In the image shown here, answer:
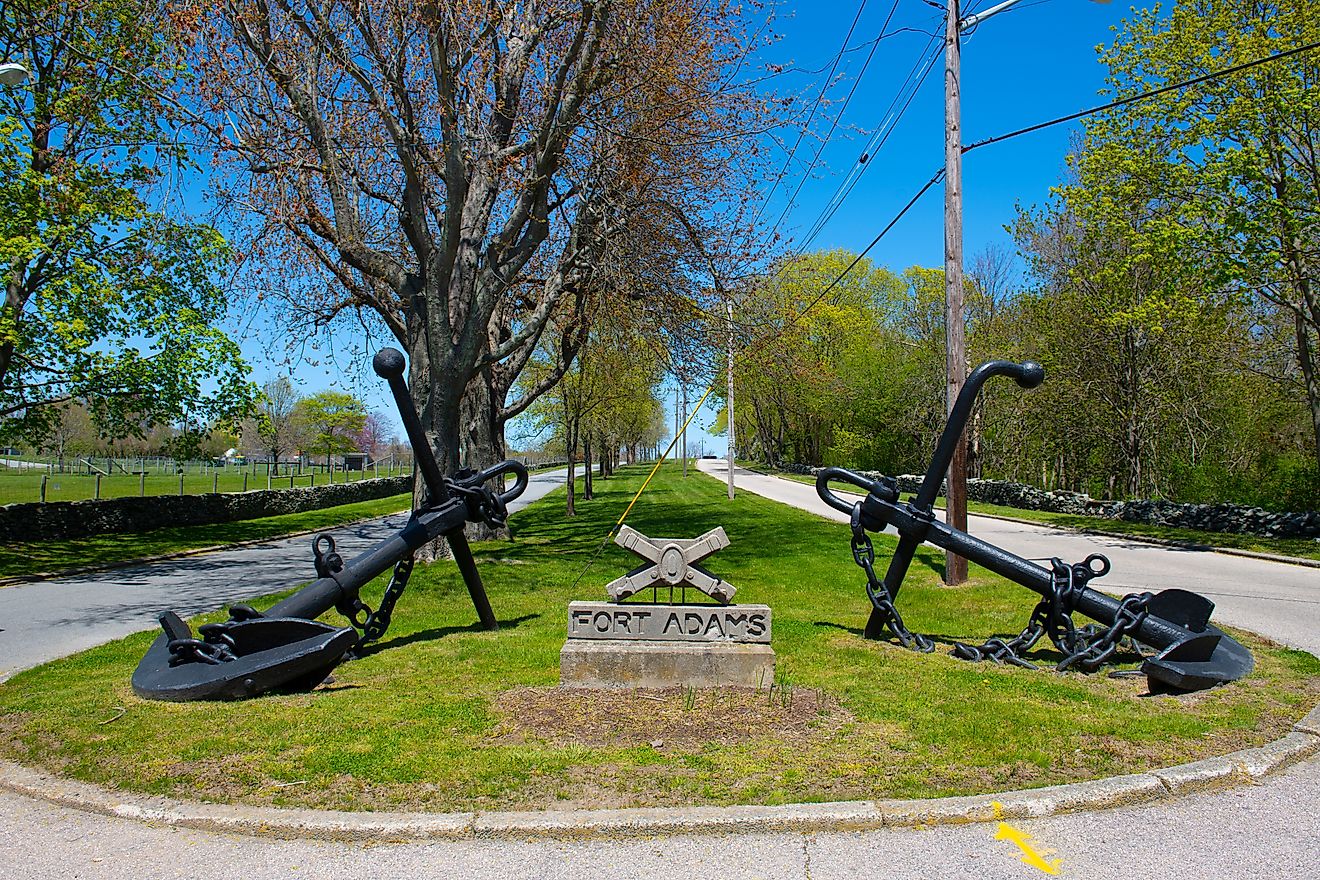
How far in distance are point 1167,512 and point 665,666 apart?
879 inches

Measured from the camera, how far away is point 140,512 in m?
23.7

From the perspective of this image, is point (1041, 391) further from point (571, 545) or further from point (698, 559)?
point (698, 559)

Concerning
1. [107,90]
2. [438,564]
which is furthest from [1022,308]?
[107,90]

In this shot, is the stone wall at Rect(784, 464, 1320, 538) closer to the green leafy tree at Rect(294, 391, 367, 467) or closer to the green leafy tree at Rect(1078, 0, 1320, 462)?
the green leafy tree at Rect(1078, 0, 1320, 462)

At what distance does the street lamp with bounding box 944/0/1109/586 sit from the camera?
12.2 metres

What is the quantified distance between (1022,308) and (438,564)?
2723 centimetres

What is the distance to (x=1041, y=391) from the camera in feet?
100

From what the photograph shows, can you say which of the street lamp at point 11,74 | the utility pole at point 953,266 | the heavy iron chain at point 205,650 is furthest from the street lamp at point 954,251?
the street lamp at point 11,74

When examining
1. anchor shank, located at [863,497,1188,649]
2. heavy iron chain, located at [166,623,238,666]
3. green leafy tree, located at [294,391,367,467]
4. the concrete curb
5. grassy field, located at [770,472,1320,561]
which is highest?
green leafy tree, located at [294,391,367,467]

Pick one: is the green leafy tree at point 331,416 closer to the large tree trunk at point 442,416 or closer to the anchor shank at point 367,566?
the large tree trunk at point 442,416

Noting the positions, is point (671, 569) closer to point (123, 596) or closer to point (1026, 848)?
point (1026, 848)

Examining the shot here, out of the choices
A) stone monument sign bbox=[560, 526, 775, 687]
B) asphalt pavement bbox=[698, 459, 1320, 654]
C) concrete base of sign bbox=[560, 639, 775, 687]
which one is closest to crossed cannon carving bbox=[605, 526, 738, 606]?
stone monument sign bbox=[560, 526, 775, 687]

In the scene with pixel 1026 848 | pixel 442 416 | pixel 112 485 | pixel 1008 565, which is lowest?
pixel 1026 848

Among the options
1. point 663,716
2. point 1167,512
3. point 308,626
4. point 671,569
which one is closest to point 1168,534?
point 1167,512
